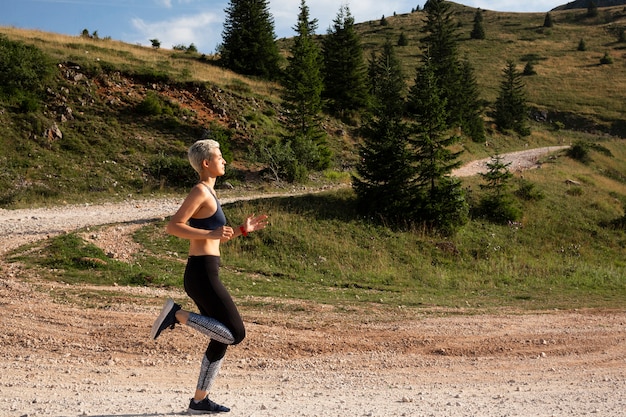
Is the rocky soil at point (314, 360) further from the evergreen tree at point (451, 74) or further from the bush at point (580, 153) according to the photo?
the evergreen tree at point (451, 74)

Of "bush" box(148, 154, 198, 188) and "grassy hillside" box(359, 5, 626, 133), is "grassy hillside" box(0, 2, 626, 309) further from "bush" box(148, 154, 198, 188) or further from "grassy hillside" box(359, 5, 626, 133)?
"grassy hillside" box(359, 5, 626, 133)

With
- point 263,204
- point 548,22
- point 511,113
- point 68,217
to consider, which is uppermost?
point 548,22

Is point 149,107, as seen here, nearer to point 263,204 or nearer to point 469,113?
point 263,204

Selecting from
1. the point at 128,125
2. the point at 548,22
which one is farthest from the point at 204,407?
the point at 548,22

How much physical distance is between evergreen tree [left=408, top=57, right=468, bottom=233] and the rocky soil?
30.5ft

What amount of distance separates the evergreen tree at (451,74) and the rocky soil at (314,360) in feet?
133

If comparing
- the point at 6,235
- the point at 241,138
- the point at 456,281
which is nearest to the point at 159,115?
the point at 241,138

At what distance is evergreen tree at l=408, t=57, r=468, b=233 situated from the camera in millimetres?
21203

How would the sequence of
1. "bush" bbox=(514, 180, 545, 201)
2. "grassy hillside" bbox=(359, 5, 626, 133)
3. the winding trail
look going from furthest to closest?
"grassy hillside" bbox=(359, 5, 626, 133) < "bush" bbox=(514, 180, 545, 201) < the winding trail

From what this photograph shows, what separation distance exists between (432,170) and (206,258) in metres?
17.5

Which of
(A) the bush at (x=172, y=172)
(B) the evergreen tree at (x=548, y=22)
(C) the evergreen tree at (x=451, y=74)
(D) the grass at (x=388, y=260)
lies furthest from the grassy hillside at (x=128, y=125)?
(B) the evergreen tree at (x=548, y=22)

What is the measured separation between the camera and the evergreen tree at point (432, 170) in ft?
69.6

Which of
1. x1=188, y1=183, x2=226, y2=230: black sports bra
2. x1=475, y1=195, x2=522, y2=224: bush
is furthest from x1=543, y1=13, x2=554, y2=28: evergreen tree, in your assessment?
x1=188, y1=183, x2=226, y2=230: black sports bra

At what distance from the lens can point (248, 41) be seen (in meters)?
48.9
